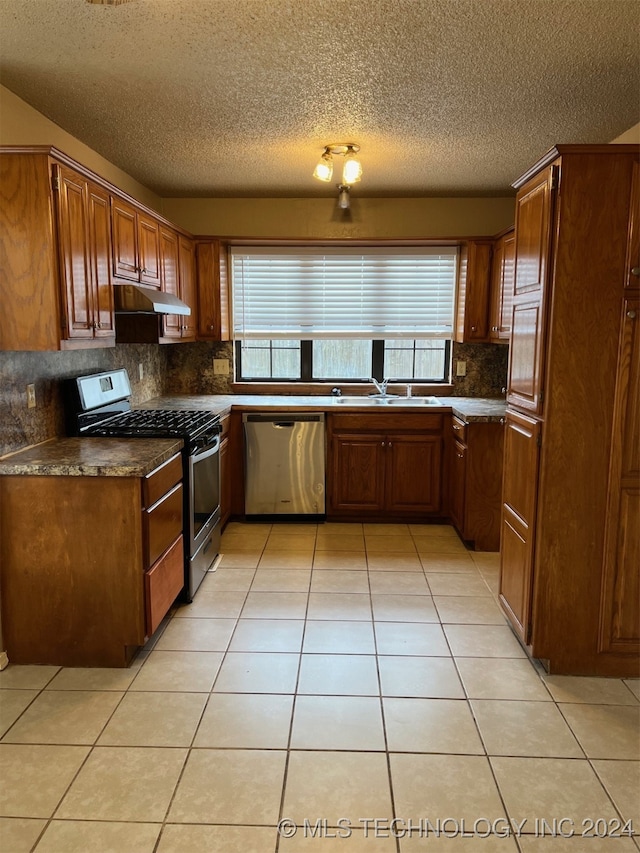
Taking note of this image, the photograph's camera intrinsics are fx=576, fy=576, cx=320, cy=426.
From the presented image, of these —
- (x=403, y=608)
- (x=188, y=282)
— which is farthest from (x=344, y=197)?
(x=403, y=608)

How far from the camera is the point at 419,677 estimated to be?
2.39 metres

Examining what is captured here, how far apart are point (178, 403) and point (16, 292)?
78.7 inches

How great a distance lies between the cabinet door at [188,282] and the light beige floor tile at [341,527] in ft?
5.67

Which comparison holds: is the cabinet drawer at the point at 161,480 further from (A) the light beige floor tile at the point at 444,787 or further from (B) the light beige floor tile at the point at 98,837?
(A) the light beige floor tile at the point at 444,787

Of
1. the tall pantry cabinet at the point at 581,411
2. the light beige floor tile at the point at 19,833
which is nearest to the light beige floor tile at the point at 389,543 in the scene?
the tall pantry cabinet at the point at 581,411

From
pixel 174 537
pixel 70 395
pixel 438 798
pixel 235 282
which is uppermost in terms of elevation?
pixel 235 282

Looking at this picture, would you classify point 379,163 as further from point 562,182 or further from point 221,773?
point 221,773

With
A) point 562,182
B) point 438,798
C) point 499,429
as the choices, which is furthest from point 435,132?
point 438,798

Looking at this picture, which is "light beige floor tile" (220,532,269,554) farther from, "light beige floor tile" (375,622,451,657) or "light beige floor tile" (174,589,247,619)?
"light beige floor tile" (375,622,451,657)

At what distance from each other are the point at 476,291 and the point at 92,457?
3.13m

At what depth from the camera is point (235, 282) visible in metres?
4.76

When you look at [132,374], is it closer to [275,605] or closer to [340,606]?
[275,605]

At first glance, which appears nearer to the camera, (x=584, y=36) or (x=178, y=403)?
(x=584, y=36)

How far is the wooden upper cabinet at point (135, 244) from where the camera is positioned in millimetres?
2990
